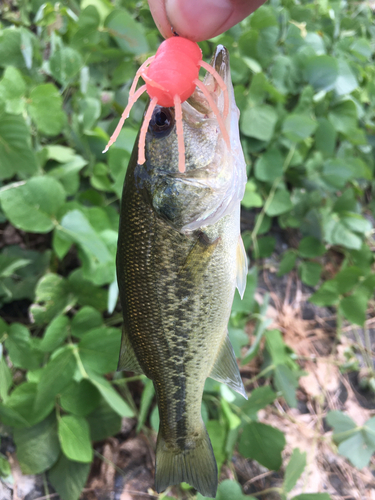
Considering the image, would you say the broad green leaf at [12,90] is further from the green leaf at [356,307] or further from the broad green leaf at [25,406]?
the green leaf at [356,307]

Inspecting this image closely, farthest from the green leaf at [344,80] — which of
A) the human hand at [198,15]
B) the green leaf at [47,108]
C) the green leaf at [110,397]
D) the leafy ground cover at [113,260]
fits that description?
the green leaf at [110,397]

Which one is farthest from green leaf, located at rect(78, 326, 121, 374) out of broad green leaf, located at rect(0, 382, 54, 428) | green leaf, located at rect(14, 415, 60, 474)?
green leaf, located at rect(14, 415, 60, 474)

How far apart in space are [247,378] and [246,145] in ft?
4.49

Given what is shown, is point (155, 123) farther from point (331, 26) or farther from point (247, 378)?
point (331, 26)

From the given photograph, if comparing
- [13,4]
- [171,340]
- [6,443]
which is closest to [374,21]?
[13,4]

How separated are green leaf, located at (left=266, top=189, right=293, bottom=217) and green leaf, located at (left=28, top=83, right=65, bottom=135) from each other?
1275mm

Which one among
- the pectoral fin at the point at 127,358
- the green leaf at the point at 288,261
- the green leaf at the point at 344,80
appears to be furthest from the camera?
the green leaf at the point at 344,80

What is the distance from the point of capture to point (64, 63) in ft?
5.13

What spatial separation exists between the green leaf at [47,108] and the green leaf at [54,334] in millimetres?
809

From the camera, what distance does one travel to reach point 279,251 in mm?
2428

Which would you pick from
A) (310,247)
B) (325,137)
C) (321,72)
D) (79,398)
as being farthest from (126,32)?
(79,398)

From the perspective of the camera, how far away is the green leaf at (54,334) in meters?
1.28

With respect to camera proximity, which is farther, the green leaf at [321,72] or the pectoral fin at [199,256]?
the green leaf at [321,72]

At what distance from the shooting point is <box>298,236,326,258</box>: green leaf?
2.21 metres
